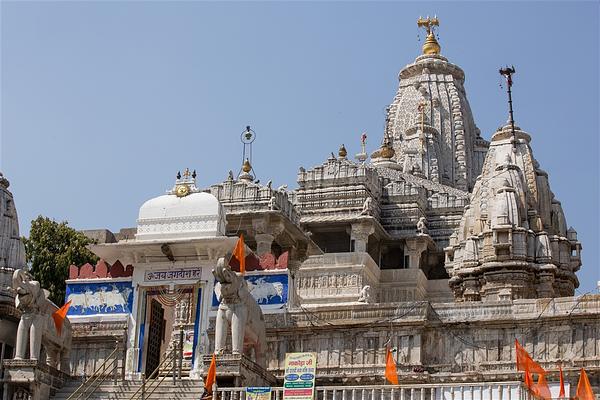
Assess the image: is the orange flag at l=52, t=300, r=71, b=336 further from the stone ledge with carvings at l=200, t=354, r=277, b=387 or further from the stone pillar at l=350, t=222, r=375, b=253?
the stone pillar at l=350, t=222, r=375, b=253

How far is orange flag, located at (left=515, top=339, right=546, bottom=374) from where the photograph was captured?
28016 millimetres

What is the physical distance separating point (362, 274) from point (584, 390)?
2937 cm

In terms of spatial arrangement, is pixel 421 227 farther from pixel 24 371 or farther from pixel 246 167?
pixel 24 371

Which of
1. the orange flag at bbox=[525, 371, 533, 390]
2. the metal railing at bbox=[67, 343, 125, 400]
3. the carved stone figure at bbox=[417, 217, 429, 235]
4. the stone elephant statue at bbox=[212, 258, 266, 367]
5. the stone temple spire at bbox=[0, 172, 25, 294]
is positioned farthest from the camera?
the carved stone figure at bbox=[417, 217, 429, 235]

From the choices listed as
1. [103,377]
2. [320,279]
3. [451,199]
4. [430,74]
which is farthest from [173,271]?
[430,74]

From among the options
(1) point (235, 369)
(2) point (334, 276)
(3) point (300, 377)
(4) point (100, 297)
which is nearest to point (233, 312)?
(1) point (235, 369)

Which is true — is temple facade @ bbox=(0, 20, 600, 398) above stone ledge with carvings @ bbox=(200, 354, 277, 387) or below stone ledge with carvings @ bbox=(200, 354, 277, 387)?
above

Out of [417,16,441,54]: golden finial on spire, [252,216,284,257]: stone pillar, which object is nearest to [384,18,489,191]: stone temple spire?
[417,16,441,54]: golden finial on spire

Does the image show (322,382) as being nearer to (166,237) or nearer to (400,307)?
(400,307)

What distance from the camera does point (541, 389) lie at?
27.1 m

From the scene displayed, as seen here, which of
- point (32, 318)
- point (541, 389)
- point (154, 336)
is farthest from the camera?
point (154, 336)

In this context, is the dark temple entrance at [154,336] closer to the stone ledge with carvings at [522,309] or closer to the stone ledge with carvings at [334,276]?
the stone ledge with carvings at [522,309]

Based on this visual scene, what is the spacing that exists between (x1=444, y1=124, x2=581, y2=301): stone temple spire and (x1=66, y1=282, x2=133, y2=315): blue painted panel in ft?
40.0

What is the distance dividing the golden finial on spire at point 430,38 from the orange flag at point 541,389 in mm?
59243
